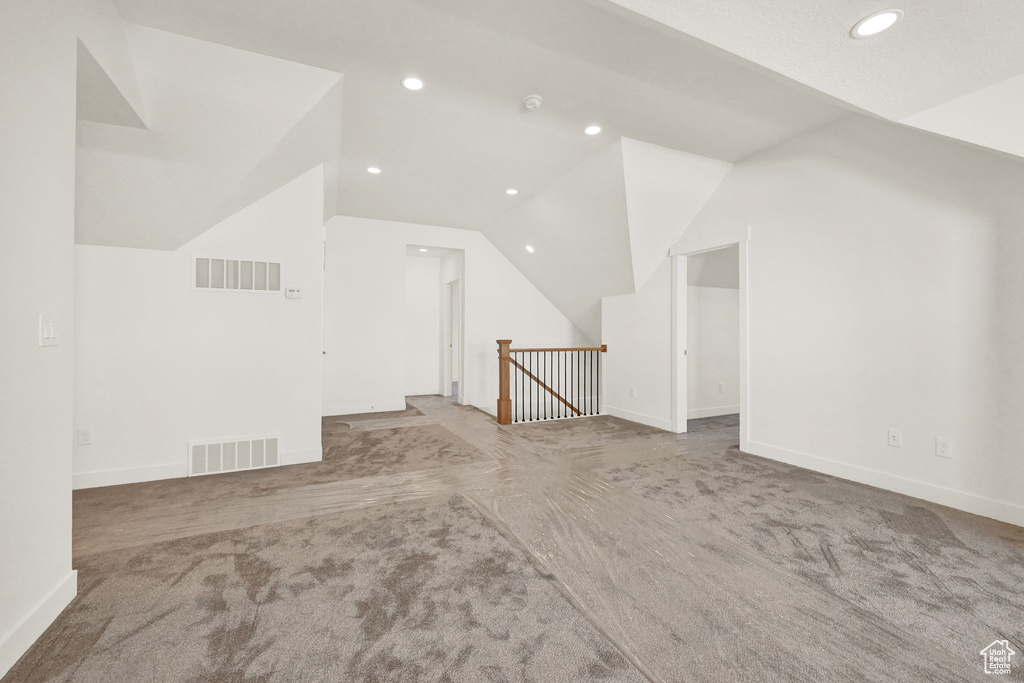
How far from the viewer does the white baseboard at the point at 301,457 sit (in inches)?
140

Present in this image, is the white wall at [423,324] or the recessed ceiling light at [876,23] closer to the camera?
the recessed ceiling light at [876,23]

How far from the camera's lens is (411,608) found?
1.68 m

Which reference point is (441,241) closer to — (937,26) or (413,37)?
(413,37)

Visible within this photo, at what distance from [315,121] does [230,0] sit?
88 centimetres

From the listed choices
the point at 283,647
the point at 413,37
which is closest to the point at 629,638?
the point at 283,647

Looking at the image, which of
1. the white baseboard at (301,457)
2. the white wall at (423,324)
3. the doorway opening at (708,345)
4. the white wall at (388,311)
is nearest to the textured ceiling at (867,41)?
the doorway opening at (708,345)

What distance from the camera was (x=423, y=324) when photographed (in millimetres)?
8047

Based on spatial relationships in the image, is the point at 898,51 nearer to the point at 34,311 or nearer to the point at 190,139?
the point at 34,311

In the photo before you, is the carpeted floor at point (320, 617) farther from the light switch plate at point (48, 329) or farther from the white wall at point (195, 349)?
the white wall at point (195, 349)

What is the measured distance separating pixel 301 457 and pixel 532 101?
3.42 m

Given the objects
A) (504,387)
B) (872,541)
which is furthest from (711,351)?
(872,541)

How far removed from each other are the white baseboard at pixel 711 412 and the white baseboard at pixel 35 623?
5.75 m

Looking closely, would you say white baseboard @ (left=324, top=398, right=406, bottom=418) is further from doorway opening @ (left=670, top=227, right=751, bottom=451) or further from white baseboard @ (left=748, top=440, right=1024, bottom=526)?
white baseboard @ (left=748, top=440, right=1024, bottom=526)

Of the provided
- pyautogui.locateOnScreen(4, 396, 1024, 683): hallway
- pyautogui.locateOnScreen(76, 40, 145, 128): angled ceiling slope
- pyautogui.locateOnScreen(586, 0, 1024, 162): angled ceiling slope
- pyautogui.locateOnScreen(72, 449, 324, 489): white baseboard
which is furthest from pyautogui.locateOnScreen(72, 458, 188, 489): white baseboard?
pyautogui.locateOnScreen(586, 0, 1024, 162): angled ceiling slope
